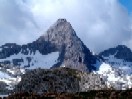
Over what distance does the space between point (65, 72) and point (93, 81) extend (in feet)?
38.6

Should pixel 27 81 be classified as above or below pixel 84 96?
above

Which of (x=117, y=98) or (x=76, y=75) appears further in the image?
(x=76, y=75)

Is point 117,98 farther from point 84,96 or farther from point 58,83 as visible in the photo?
point 58,83

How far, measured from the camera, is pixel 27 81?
7406cm

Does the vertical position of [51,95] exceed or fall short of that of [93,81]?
it falls short

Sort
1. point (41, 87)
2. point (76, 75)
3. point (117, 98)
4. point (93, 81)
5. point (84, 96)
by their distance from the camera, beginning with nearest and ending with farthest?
point (117, 98)
point (84, 96)
point (41, 87)
point (76, 75)
point (93, 81)

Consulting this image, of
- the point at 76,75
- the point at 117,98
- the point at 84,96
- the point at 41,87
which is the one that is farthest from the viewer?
the point at 76,75

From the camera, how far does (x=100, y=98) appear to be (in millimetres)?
36312

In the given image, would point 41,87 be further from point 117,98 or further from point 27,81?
point 117,98

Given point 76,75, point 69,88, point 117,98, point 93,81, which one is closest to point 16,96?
point 117,98

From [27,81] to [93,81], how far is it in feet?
55.3

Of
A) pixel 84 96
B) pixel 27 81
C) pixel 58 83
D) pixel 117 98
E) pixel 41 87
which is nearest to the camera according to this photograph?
pixel 117 98

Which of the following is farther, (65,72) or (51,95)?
(65,72)

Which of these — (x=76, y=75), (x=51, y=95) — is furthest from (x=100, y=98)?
(x=76, y=75)
